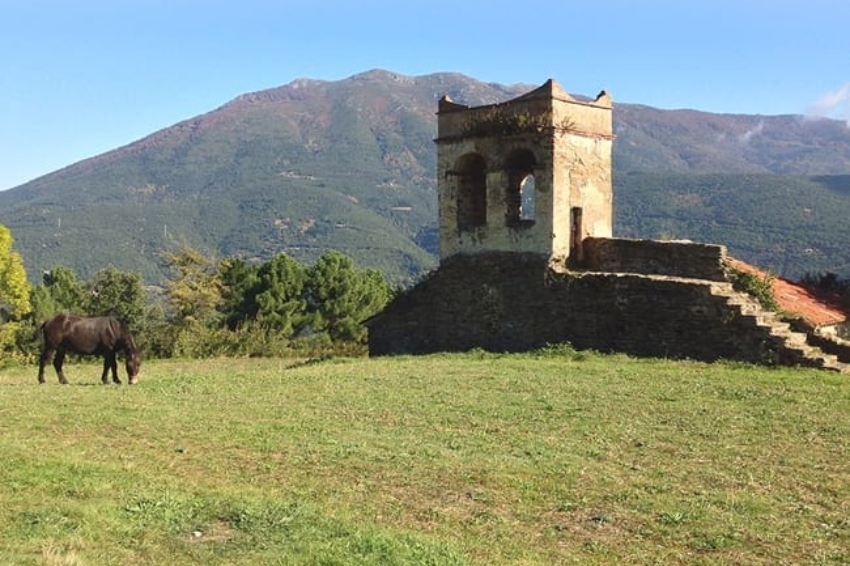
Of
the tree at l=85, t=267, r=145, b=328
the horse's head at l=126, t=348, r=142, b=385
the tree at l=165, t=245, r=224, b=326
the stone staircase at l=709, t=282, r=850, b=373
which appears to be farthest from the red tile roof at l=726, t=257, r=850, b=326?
the tree at l=85, t=267, r=145, b=328

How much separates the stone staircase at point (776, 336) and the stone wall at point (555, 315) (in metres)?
0.06

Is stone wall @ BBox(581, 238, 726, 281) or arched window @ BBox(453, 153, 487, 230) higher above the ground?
arched window @ BBox(453, 153, 487, 230)

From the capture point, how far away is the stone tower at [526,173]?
64.8 feet

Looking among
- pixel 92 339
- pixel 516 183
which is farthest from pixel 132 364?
pixel 516 183

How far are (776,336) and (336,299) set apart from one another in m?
28.1

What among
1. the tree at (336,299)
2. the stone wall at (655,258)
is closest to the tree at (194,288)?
the tree at (336,299)

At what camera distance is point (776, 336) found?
54.0ft

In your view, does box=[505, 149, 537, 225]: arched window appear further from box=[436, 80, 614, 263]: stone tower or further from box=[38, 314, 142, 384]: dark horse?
box=[38, 314, 142, 384]: dark horse

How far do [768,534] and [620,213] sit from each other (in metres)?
123

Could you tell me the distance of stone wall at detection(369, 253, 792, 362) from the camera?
56.7 ft

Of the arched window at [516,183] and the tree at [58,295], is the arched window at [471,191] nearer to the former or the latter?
the arched window at [516,183]

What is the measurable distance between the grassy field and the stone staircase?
0.58 m

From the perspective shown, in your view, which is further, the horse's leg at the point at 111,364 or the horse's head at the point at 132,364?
the horse's leg at the point at 111,364

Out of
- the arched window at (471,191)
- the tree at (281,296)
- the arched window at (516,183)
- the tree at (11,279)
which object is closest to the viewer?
the arched window at (516,183)
